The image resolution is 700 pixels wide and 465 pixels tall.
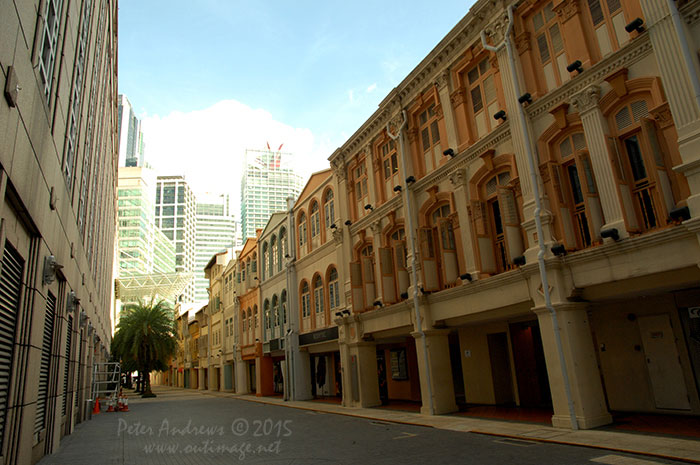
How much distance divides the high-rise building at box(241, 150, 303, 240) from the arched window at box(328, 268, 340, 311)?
534 feet

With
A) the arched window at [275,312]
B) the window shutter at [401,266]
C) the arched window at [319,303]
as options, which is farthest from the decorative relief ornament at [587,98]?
the arched window at [275,312]

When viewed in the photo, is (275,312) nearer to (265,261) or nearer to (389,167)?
(265,261)

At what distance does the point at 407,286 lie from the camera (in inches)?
710

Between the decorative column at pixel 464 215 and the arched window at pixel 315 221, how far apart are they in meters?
12.4

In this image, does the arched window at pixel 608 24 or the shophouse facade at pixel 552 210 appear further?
the arched window at pixel 608 24

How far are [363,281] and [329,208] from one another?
6443 millimetres

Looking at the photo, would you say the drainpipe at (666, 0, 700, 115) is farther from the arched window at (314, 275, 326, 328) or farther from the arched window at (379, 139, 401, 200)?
the arched window at (314, 275, 326, 328)

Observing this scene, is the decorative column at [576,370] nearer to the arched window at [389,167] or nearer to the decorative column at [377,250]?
the decorative column at [377,250]

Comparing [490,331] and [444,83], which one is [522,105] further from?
[490,331]

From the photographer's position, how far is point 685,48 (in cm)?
929

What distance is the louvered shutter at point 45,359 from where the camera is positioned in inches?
431

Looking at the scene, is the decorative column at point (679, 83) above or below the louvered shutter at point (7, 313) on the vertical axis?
above

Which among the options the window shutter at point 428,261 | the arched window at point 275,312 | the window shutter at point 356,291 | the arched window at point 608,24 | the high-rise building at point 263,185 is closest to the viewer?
the arched window at point 608,24

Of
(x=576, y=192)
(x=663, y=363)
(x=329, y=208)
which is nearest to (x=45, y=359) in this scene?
(x=576, y=192)
